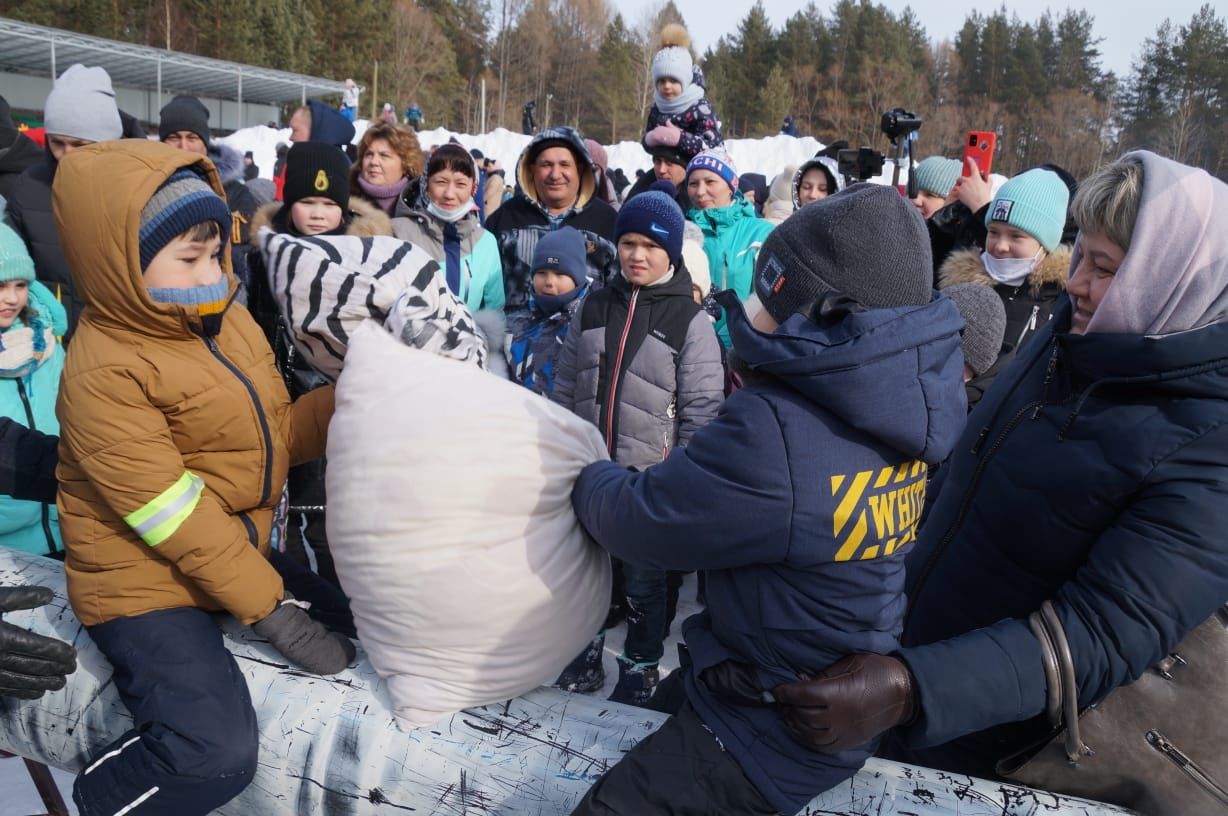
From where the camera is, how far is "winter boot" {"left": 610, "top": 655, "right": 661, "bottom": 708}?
2771mm

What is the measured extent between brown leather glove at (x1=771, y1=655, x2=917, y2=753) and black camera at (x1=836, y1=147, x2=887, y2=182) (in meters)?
4.05

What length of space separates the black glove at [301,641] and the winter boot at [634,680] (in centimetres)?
146

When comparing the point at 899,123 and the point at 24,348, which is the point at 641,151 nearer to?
the point at 899,123

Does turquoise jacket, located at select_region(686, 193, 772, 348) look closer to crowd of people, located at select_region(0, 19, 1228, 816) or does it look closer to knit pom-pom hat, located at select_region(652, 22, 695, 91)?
knit pom-pom hat, located at select_region(652, 22, 695, 91)

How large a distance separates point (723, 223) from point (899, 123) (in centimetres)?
128

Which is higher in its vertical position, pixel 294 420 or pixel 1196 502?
pixel 1196 502

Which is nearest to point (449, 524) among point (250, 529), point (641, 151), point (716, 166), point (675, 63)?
point (250, 529)

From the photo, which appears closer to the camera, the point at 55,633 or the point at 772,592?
the point at 772,592

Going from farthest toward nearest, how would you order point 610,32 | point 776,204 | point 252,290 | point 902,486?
1. point 610,32
2. point 776,204
3. point 252,290
4. point 902,486

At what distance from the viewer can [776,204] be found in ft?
20.1

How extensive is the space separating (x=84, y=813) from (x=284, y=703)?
392 mm

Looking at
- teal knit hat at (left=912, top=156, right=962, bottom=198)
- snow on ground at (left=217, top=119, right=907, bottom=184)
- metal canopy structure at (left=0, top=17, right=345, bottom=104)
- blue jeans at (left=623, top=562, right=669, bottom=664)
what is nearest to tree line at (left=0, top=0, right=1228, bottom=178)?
metal canopy structure at (left=0, top=17, right=345, bottom=104)

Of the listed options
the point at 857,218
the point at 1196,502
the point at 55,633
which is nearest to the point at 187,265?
the point at 55,633

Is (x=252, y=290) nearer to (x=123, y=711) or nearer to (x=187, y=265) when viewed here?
(x=187, y=265)
